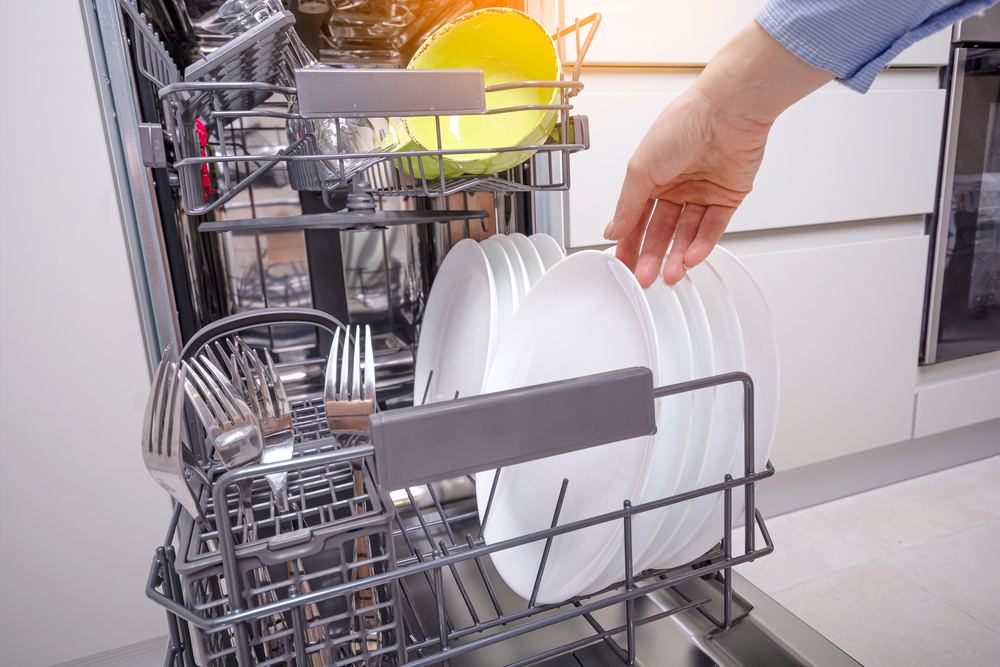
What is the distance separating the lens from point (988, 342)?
143cm

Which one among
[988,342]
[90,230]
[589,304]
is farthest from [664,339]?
[988,342]

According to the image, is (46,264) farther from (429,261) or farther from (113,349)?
(429,261)

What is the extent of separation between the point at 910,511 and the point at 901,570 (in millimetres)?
275

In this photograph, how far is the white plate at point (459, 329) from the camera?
24.8 inches

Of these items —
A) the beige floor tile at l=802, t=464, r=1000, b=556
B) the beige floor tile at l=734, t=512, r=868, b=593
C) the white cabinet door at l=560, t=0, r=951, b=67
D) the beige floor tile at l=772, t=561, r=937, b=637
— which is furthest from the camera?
the beige floor tile at l=802, t=464, r=1000, b=556

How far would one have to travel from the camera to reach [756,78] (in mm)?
442

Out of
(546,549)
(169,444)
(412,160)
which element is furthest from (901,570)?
(169,444)

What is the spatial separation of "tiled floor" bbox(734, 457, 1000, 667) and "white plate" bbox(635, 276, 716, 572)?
853 mm

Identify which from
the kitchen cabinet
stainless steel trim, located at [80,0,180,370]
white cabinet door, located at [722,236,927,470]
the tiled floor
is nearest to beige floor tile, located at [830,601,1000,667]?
the tiled floor

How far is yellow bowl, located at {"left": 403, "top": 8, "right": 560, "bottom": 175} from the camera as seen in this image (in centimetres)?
53

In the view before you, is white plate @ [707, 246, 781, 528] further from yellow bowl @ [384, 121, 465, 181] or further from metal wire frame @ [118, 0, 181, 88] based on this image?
metal wire frame @ [118, 0, 181, 88]

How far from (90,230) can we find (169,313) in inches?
10.6

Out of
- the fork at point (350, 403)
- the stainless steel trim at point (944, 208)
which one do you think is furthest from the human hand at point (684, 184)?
the stainless steel trim at point (944, 208)

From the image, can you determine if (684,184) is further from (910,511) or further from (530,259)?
(910,511)
